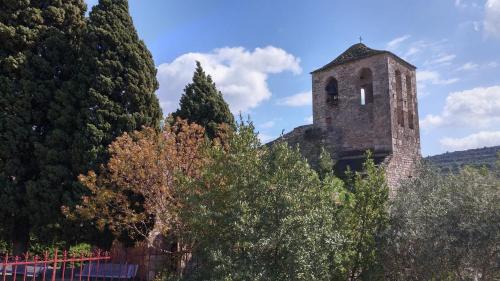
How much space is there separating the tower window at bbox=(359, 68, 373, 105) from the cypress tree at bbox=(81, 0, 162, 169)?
11041mm

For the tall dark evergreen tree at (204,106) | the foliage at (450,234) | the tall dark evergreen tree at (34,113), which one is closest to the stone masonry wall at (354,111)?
the tall dark evergreen tree at (204,106)

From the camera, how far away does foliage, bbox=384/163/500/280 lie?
7.71m

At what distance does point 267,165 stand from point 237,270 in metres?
1.83

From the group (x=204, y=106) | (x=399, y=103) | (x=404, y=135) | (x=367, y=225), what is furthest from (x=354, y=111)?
(x=367, y=225)

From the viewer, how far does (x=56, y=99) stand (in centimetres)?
1204

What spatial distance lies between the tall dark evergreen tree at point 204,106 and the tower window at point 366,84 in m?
7.33

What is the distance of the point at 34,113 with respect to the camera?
477 inches

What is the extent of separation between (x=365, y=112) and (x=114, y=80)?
38.8 ft

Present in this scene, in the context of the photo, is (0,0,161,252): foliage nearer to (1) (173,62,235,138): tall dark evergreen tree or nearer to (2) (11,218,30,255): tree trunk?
(2) (11,218,30,255): tree trunk

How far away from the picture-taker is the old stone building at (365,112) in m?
19.3

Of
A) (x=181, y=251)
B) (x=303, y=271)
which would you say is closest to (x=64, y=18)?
(x=181, y=251)

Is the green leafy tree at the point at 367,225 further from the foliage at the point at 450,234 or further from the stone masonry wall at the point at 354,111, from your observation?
the stone masonry wall at the point at 354,111

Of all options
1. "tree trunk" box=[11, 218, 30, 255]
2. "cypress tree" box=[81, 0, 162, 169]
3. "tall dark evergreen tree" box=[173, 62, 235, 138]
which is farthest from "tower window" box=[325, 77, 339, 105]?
"tree trunk" box=[11, 218, 30, 255]

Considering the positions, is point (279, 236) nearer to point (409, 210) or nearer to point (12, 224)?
point (409, 210)
